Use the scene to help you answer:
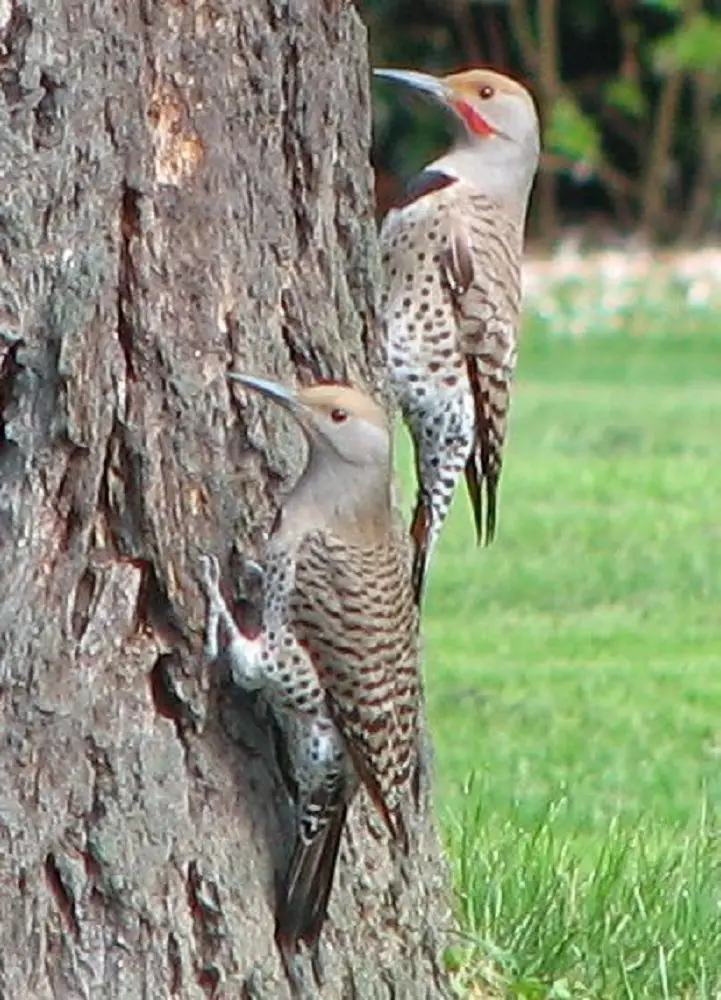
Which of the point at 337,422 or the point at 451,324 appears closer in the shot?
the point at 337,422

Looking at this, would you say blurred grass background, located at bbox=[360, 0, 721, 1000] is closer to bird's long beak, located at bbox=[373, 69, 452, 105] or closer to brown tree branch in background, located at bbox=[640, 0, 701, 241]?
brown tree branch in background, located at bbox=[640, 0, 701, 241]

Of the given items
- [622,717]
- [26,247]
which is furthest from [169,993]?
[622,717]

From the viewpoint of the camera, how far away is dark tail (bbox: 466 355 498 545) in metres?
5.69

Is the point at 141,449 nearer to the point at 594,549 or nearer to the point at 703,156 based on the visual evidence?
the point at 594,549

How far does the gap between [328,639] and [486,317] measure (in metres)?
1.27

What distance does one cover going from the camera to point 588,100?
2178 cm

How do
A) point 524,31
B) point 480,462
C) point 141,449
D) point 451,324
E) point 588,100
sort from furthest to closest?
point 588,100 → point 524,31 → point 480,462 → point 451,324 → point 141,449

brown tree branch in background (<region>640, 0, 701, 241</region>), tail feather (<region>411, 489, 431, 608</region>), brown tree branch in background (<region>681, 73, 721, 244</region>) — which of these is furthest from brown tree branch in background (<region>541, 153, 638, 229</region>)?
tail feather (<region>411, 489, 431, 608</region>)

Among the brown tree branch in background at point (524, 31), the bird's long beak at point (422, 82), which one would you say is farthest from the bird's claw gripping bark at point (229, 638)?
the brown tree branch in background at point (524, 31)

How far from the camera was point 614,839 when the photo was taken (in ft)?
19.6

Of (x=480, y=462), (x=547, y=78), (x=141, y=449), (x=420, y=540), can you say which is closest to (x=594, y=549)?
(x=480, y=462)

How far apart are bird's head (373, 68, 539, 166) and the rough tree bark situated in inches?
45.0

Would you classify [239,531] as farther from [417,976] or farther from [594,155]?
[594,155]

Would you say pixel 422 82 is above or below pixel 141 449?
above
